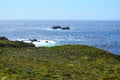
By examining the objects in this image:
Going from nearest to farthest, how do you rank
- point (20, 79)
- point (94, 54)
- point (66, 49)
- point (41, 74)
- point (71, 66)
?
point (20, 79) < point (41, 74) < point (71, 66) < point (94, 54) < point (66, 49)

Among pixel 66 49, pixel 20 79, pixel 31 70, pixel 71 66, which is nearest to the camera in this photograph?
pixel 20 79

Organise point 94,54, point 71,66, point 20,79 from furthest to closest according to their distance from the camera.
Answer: point 94,54 < point 71,66 < point 20,79

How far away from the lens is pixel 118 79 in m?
16.0

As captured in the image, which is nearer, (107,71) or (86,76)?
(86,76)

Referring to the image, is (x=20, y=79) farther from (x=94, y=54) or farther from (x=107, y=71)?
(x=94, y=54)

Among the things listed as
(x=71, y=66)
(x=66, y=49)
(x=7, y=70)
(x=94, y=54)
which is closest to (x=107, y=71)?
(x=71, y=66)

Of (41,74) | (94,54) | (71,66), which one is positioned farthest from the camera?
(94,54)

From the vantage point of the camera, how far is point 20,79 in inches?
594

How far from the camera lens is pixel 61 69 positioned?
61.4 ft

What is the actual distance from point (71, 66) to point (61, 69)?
156cm

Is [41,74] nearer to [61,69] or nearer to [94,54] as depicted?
[61,69]

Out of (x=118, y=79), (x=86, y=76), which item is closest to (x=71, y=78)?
(x=86, y=76)

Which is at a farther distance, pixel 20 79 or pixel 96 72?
pixel 96 72

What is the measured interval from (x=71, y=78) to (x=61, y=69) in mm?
2817
